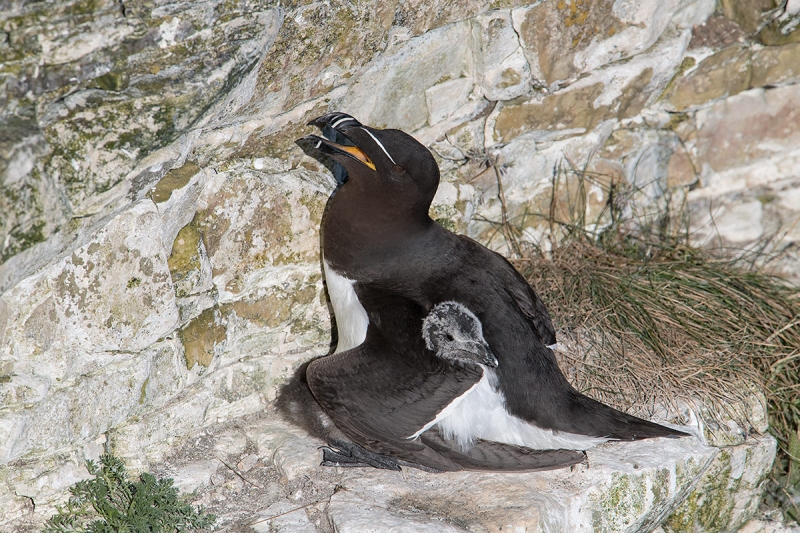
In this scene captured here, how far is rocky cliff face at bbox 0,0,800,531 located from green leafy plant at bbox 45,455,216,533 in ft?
0.30

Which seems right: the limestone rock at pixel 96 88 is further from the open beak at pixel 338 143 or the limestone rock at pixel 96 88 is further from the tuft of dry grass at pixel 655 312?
the tuft of dry grass at pixel 655 312

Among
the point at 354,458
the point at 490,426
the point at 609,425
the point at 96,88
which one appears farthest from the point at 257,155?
the point at 609,425

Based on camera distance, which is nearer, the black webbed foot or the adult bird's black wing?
the adult bird's black wing

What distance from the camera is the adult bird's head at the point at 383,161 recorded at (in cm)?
305

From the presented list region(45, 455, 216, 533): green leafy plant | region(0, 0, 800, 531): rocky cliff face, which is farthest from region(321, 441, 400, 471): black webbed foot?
region(45, 455, 216, 533): green leafy plant

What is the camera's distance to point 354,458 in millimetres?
3322

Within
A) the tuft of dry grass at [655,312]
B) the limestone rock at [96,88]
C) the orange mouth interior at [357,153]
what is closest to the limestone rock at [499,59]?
the tuft of dry grass at [655,312]

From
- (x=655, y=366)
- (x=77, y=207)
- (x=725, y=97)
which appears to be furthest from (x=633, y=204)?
(x=77, y=207)

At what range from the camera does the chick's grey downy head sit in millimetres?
2964

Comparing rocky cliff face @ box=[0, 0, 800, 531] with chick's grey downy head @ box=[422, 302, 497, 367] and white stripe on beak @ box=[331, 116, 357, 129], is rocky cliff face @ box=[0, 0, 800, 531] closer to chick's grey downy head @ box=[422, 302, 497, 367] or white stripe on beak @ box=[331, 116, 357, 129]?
white stripe on beak @ box=[331, 116, 357, 129]

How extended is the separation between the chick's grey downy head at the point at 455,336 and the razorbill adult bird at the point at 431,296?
55 mm

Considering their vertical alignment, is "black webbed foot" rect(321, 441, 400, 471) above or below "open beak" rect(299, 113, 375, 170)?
below

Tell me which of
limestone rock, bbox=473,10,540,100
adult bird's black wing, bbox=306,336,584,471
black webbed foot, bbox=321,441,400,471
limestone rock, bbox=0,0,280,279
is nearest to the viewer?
limestone rock, bbox=0,0,280,279

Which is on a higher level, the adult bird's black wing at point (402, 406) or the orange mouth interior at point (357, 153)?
the orange mouth interior at point (357, 153)
